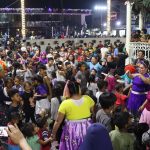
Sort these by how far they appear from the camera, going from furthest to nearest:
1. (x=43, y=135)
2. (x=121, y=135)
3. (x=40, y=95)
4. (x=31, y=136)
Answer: (x=40, y=95), (x=43, y=135), (x=31, y=136), (x=121, y=135)

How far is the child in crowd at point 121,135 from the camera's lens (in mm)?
4688

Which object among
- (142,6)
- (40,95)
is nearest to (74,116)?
(40,95)

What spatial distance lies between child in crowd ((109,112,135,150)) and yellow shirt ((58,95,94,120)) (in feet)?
2.35

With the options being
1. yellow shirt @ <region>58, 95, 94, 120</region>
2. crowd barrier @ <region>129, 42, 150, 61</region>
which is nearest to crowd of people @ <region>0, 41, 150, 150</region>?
yellow shirt @ <region>58, 95, 94, 120</region>

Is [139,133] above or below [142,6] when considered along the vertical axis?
below

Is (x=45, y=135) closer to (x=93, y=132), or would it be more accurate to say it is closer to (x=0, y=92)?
(x=0, y=92)

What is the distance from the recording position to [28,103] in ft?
26.4

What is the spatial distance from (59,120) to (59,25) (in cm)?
3512

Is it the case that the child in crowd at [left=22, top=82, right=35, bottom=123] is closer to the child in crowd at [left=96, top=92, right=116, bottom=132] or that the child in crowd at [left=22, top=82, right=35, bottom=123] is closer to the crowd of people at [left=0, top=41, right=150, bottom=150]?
the crowd of people at [left=0, top=41, right=150, bottom=150]

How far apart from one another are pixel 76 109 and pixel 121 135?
92 centimetres

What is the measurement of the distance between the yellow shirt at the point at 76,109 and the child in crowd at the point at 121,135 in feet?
A: 2.35

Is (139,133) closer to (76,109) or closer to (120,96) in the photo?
(76,109)

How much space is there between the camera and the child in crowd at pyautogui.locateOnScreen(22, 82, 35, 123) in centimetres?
801

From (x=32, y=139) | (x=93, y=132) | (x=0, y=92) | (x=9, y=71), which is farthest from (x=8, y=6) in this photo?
(x=93, y=132)
